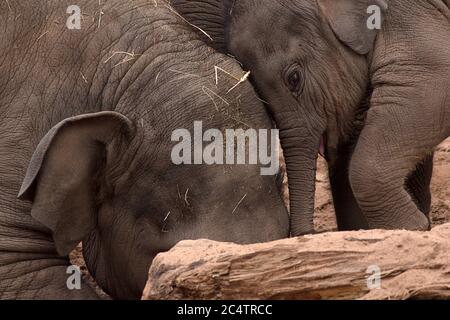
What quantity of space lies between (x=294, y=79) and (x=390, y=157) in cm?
53

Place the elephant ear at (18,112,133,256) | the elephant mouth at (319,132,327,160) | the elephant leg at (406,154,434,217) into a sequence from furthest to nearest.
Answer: the elephant leg at (406,154,434,217)
the elephant mouth at (319,132,327,160)
the elephant ear at (18,112,133,256)

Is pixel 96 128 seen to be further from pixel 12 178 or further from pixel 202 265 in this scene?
pixel 202 265

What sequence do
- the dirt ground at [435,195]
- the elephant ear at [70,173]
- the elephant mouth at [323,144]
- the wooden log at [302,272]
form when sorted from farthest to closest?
the dirt ground at [435,195] → the elephant mouth at [323,144] → the elephant ear at [70,173] → the wooden log at [302,272]

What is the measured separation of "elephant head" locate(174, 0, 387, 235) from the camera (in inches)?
244

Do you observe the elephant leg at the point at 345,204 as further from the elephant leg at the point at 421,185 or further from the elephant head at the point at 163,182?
the elephant head at the point at 163,182

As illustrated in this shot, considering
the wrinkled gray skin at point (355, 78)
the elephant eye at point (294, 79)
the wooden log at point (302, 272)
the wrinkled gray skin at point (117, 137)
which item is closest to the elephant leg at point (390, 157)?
the wrinkled gray skin at point (355, 78)

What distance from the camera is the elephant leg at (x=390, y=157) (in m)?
6.20

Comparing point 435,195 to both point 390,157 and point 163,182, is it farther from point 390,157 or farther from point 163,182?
point 163,182

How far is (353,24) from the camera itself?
629 cm

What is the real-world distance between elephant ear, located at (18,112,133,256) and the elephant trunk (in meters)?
0.91

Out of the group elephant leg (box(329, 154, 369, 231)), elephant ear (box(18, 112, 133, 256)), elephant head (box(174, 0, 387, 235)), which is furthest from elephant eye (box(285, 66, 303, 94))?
elephant ear (box(18, 112, 133, 256))

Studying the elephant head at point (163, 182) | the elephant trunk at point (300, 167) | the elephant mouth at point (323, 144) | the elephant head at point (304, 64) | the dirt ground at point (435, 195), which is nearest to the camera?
the elephant head at point (163, 182)

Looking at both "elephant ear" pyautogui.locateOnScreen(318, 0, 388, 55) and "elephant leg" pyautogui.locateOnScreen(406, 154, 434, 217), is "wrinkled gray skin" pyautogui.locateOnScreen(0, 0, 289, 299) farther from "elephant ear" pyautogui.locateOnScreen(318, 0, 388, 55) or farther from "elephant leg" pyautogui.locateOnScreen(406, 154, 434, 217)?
"elephant leg" pyautogui.locateOnScreen(406, 154, 434, 217)

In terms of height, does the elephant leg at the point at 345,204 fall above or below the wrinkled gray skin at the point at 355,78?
below
